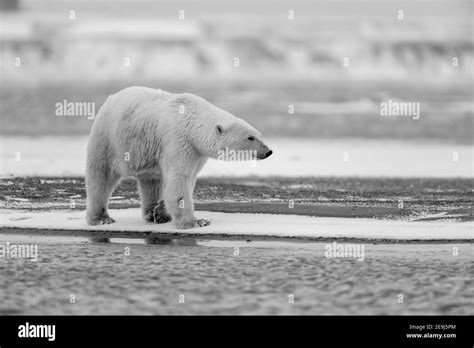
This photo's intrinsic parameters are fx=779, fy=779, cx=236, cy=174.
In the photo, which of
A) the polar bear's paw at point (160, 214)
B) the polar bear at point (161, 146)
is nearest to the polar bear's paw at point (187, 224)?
the polar bear at point (161, 146)

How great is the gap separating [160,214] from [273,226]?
1.20 m

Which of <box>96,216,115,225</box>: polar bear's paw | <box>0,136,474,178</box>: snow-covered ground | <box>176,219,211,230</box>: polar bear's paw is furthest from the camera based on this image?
<box>0,136,474,178</box>: snow-covered ground

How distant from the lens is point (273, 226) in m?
7.98

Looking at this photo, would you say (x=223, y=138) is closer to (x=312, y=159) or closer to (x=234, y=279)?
(x=234, y=279)

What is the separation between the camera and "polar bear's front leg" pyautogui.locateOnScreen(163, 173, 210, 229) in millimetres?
7691

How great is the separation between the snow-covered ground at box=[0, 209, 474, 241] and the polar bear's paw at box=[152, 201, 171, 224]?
0.11 m

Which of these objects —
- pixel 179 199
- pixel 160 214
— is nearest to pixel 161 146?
pixel 179 199

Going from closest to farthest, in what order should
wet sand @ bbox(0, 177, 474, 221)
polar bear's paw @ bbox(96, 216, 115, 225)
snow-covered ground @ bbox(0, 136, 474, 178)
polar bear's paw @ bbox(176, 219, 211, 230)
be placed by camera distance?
polar bear's paw @ bbox(176, 219, 211, 230) < polar bear's paw @ bbox(96, 216, 115, 225) < wet sand @ bbox(0, 177, 474, 221) < snow-covered ground @ bbox(0, 136, 474, 178)

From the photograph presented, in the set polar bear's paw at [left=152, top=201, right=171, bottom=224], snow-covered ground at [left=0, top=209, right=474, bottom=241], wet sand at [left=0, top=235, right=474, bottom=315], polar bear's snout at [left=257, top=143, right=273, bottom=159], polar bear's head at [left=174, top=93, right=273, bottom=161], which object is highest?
polar bear's head at [left=174, top=93, right=273, bottom=161]

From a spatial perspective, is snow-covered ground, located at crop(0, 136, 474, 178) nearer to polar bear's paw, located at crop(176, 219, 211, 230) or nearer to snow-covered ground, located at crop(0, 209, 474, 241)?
snow-covered ground, located at crop(0, 209, 474, 241)

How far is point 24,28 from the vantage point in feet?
105

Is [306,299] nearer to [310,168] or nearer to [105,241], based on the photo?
[105,241]

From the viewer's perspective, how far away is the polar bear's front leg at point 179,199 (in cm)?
769

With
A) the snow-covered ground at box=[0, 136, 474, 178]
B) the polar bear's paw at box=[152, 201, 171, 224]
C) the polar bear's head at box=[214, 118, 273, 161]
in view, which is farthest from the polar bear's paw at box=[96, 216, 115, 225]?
the snow-covered ground at box=[0, 136, 474, 178]
